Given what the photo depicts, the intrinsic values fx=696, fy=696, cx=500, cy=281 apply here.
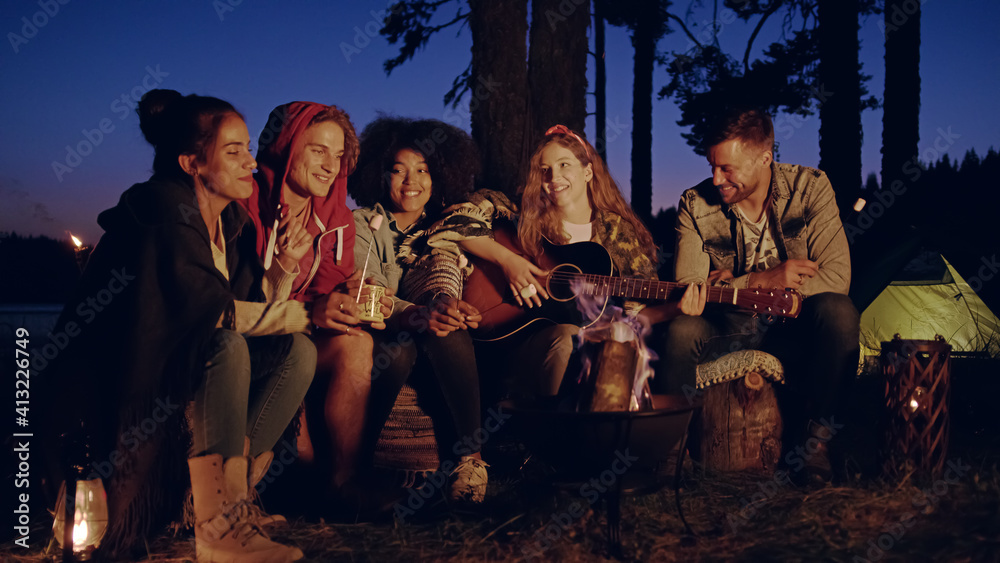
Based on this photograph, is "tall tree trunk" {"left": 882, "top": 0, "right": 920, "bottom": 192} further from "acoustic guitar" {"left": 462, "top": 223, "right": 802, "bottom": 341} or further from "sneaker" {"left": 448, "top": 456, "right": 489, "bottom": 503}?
"sneaker" {"left": 448, "top": 456, "right": 489, "bottom": 503}

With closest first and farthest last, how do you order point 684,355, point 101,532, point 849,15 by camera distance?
point 101,532
point 684,355
point 849,15

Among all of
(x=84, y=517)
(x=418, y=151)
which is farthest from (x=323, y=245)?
(x=84, y=517)

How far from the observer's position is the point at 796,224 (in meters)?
4.00

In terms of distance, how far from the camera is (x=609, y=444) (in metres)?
2.52

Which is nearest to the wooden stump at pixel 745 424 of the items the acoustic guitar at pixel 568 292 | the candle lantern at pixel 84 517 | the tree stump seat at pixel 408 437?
the acoustic guitar at pixel 568 292

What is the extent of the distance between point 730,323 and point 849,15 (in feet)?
19.5

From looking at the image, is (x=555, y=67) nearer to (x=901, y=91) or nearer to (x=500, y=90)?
(x=500, y=90)

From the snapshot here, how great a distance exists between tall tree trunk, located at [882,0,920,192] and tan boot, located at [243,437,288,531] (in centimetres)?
693

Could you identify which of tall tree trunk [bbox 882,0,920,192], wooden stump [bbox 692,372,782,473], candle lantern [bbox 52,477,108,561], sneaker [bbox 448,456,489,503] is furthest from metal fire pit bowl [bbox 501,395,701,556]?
tall tree trunk [bbox 882,0,920,192]

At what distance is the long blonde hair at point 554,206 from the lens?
4.00 metres

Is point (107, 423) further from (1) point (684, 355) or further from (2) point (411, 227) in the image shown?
(1) point (684, 355)

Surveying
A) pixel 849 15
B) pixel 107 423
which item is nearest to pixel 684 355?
pixel 107 423

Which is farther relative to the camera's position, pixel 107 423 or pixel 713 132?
pixel 713 132

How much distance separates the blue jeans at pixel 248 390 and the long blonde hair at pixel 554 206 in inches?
57.0
